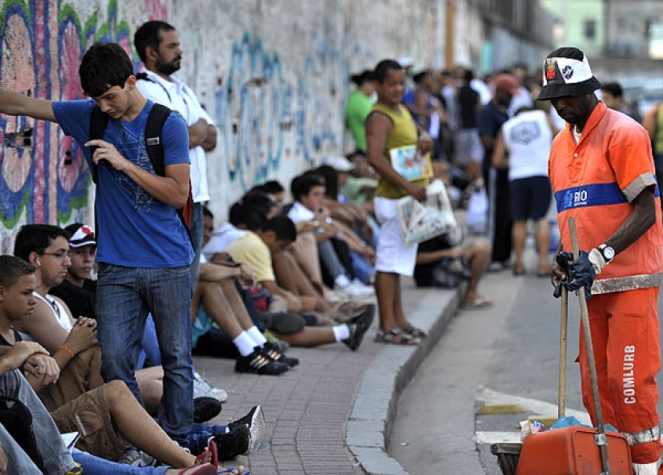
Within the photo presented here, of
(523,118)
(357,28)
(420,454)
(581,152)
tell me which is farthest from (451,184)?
(581,152)

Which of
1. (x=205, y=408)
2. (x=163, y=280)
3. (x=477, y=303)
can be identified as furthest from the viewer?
(x=477, y=303)

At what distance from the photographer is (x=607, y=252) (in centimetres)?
476

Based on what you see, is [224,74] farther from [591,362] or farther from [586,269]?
[591,362]

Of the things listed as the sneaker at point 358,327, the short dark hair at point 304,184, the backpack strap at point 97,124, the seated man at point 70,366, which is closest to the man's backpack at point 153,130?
the backpack strap at point 97,124

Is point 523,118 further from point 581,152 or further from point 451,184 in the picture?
point 581,152

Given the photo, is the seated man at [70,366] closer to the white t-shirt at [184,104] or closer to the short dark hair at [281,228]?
the white t-shirt at [184,104]

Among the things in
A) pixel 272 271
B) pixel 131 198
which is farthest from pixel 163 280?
pixel 272 271

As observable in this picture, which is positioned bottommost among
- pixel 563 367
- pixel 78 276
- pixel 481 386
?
pixel 481 386

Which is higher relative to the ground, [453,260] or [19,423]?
[19,423]

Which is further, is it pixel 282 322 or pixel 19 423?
pixel 282 322

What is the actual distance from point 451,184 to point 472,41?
1867cm

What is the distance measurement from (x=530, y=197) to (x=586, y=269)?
24.8 feet

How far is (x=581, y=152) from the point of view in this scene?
501cm

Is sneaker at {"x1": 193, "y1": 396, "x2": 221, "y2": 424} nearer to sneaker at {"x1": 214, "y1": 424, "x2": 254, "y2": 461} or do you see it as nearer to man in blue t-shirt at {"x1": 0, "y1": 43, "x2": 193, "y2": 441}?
sneaker at {"x1": 214, "y1": 424, "x2": 254, "y2": 461}
